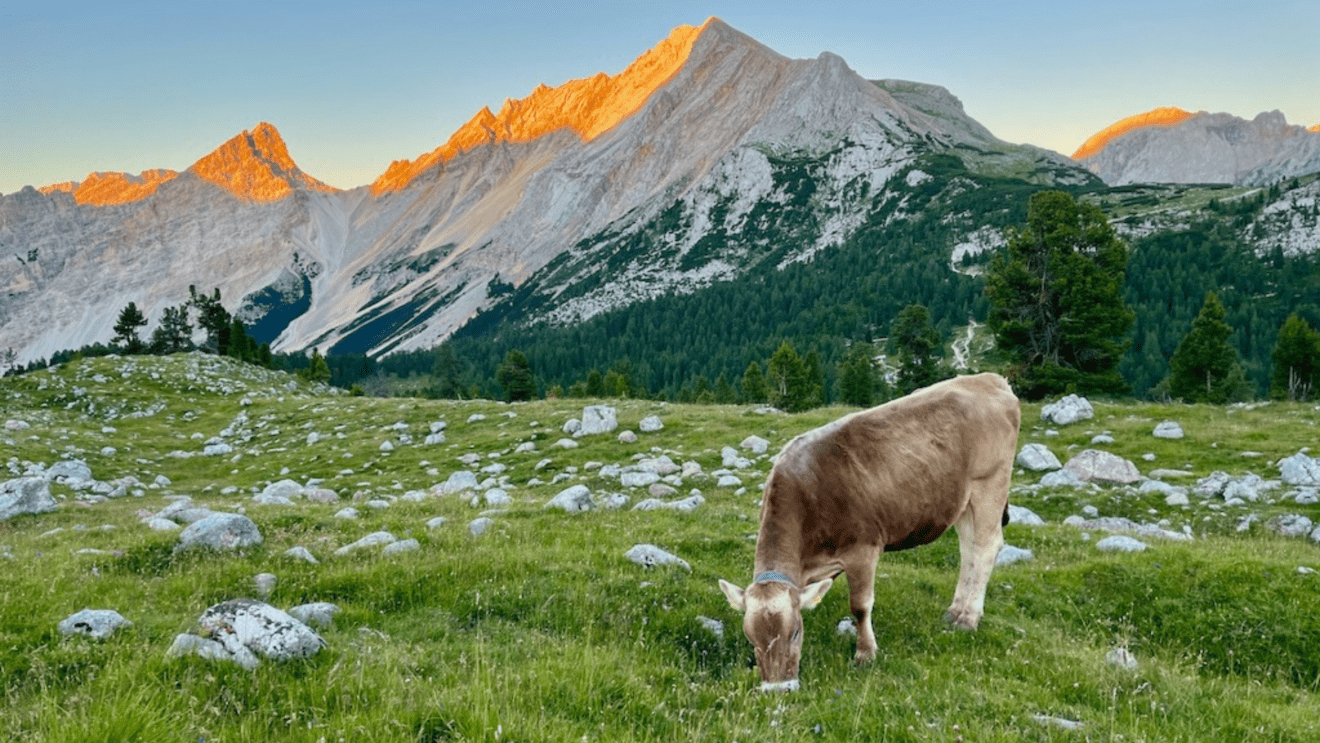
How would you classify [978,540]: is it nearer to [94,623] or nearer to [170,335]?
[94,623]

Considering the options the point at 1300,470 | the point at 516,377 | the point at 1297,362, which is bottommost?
the point at 1297,362

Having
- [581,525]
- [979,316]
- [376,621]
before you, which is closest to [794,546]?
[376,621]

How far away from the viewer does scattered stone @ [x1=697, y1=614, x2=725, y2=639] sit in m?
7.52

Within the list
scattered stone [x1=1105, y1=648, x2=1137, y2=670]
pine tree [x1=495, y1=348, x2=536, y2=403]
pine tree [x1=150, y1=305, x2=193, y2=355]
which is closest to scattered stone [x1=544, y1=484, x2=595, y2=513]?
scattered stone [x1=1105, y1=648, x2=1137, y2=670]

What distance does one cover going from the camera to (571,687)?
205 inches

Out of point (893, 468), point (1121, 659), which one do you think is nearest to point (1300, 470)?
point (1121, 659)

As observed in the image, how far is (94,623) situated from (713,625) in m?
6.33

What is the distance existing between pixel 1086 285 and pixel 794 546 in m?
40.3

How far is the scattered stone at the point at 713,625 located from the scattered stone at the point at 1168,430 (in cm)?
2022

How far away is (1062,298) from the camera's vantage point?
39.8 meters

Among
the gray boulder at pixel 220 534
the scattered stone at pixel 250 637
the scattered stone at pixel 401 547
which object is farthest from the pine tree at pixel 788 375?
the scattered stone at pixel 250 637

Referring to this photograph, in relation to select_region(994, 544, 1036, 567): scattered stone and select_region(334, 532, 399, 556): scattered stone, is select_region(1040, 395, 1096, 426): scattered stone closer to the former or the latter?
select_region(994, 544, 1036, 567): scattered stone

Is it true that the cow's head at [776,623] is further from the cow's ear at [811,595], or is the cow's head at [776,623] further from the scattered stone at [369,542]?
the scattered stone at [369,542]

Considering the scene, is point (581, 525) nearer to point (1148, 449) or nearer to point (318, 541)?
point (318, 541)
